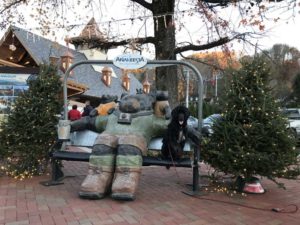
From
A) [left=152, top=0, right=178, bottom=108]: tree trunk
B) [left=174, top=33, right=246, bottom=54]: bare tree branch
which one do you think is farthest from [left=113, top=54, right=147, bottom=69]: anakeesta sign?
[left=174, top=33, right=246, bottom=54]: bare tree branch

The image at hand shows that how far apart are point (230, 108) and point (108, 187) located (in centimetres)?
210

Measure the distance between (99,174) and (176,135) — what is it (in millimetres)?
1209

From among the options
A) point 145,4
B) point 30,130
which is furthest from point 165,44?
point 30,130

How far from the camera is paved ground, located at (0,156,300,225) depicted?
470cm

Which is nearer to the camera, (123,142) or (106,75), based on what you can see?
(123,142)

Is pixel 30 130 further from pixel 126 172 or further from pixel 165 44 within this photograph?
pixel 165 44

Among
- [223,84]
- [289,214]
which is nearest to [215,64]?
[223,84]

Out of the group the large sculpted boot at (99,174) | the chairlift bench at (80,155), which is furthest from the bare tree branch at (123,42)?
the large sculpted boot at (99,174)

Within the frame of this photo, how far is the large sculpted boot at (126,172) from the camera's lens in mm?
5344

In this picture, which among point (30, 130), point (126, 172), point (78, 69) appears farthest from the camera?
point (78, 69)

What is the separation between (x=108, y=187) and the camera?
5668 mm

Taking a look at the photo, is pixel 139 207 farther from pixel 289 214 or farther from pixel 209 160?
pixel 289 214

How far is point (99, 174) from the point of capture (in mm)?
5535

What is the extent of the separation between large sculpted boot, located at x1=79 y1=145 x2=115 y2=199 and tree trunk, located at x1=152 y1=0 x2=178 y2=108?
520 centimetres
